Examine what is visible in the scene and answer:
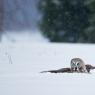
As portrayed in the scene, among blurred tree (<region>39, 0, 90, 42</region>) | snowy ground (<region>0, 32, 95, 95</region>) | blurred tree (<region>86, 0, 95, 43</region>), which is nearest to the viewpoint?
snowy ground (<region>0, 32, 95, 95</region>)

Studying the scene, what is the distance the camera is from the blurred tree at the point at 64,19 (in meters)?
35.0

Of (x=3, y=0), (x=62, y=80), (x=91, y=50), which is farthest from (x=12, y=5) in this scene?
(x=62, y=80)

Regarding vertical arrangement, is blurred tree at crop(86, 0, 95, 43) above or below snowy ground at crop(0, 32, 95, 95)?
above

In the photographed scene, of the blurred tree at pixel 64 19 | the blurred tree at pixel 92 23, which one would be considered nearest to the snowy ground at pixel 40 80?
the blurred tree at pixel 92 23

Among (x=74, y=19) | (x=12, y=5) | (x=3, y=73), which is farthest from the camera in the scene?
(x=74, y=19)

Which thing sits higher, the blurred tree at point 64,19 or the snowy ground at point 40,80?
the blurred tree at point 64,19

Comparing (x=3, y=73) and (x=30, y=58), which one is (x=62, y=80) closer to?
(x=3, y=73)

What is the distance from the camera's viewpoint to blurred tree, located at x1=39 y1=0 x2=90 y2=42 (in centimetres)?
3497

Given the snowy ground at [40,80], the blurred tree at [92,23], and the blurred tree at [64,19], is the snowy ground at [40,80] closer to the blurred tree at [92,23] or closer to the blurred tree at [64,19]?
the blurred tree at [92,23]

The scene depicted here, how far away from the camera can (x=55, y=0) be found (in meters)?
35.2

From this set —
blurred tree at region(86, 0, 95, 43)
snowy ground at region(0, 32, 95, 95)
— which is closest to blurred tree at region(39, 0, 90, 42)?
blurred tree at region(86, 0, 95, 43)

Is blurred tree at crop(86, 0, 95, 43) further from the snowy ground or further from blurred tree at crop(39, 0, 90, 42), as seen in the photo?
the snowy ground

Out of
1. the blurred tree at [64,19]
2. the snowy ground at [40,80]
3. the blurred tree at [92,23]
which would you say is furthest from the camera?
the blurred tree at [64,19]

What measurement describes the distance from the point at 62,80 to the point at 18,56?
7831 mm
